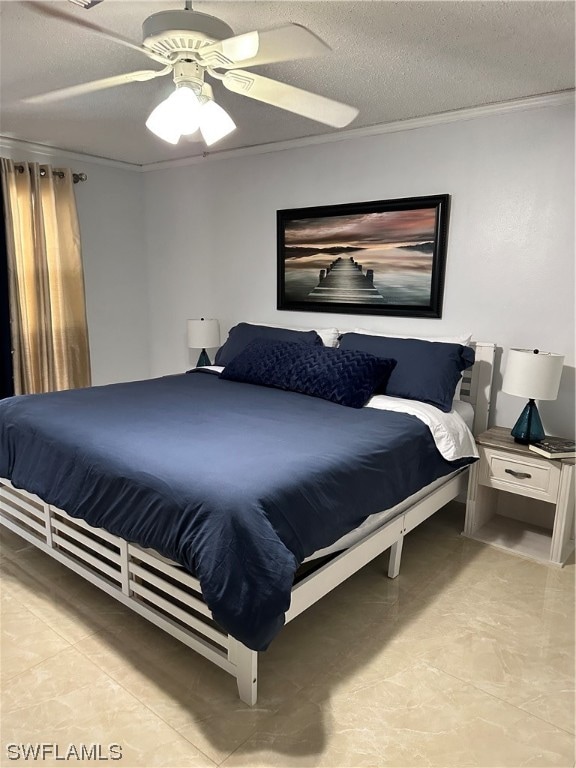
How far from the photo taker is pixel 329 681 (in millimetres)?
1886

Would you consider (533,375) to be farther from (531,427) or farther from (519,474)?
(519,474)

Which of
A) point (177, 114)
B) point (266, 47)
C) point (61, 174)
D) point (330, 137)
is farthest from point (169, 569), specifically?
point (61, 174)

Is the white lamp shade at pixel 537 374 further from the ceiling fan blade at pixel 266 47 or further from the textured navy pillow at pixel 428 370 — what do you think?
the ceiling fan blade at pixel 266 47

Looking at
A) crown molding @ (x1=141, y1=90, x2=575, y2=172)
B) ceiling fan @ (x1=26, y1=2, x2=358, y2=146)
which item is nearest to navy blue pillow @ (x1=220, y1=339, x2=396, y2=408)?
ceiling fan @ (x1=26, y1=2, x2=358, y2=146)

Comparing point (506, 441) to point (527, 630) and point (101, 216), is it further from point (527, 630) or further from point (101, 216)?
point (101, 216)

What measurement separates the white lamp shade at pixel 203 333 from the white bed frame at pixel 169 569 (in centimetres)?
190

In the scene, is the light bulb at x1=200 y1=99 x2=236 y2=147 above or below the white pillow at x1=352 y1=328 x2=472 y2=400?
above

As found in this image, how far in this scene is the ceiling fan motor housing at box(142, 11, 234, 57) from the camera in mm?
1699

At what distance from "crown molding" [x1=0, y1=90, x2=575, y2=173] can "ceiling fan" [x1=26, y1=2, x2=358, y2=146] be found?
1209mm

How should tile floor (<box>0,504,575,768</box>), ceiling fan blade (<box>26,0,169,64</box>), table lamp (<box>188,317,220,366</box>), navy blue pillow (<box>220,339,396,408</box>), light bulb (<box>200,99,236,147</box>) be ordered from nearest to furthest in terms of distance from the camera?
tile floor (<box>0,504,575,768</box>)
ceiling fan blade (<box>26,0,169,64</box>)
light bulb (<box>200,99,236,147</box>)
navy blue pillow (<box>220,339,396,408</box>)
table lamp (<box>188,317,220,366</box>)

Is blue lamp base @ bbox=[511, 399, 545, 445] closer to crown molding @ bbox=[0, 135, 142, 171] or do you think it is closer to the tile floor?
the tile floor

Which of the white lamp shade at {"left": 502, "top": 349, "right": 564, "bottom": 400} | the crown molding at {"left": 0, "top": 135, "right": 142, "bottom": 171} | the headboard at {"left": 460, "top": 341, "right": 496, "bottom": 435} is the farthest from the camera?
the crown molding at {"left": 0, "top": 135, "right": 142, "bottom": 171}

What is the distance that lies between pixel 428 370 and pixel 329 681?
1671mm

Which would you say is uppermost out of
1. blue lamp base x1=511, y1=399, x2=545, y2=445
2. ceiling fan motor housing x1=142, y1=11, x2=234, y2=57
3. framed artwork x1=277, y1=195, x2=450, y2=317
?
ceiling fan motor housing x1=142, y1=11, x2=234, y2=57
